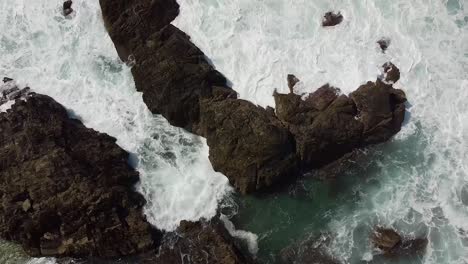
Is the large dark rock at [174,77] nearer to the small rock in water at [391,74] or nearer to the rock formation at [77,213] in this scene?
the rock formation at [77,213]

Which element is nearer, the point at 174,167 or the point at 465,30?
the point at 174,167

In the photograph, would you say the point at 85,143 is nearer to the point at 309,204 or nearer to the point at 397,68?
the point at 309,204

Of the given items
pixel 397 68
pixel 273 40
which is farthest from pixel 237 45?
pixel 397 68

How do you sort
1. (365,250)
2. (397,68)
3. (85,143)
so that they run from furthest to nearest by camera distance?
(397,68) < (85,143) < (365,250)

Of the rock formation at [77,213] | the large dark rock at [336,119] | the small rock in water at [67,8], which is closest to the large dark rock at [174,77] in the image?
the large dark rock at [336,119]

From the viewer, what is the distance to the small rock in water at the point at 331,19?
34656 mm

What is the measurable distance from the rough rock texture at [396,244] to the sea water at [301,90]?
1.45 ft

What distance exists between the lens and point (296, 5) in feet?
116

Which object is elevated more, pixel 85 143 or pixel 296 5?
→ pixel 296 5

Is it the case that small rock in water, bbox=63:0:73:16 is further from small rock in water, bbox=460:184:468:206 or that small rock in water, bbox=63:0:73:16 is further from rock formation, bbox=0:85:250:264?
small rock in water, bbox=460:184:468:206

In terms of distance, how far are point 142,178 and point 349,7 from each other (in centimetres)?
1757

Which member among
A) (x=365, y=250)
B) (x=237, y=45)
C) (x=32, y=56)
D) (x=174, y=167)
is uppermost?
(x=32, y=56)

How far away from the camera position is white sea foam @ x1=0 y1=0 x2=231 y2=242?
31.0 m

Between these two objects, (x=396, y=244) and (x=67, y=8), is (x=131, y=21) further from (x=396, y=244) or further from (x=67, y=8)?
(x=396, y=244)
